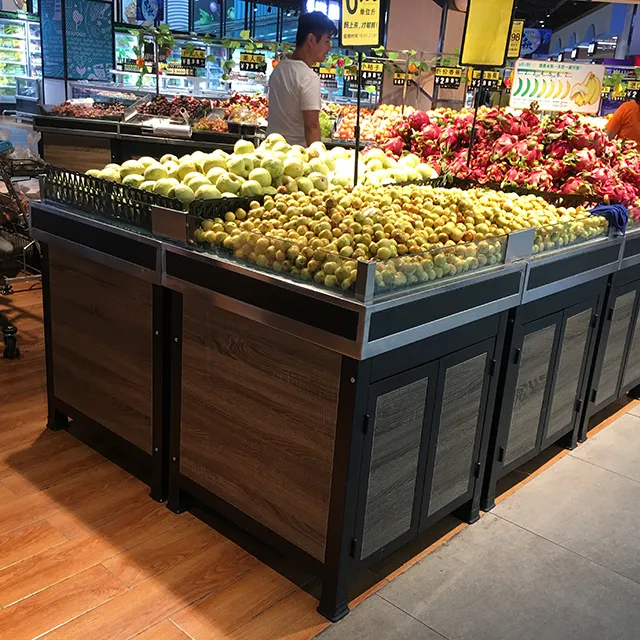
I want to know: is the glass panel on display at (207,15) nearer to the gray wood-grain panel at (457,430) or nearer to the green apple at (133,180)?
the green apple at (133,180)

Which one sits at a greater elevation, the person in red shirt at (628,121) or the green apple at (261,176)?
the person in red shirt at (628,121)

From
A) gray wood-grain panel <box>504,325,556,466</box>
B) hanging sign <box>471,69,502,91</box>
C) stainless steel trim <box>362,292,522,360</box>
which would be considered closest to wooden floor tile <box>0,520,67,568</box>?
stainless steel trim <box>362,292,522,360</box>

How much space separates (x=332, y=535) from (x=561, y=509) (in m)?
1.32

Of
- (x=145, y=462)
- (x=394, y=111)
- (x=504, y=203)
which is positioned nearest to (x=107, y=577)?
(x=145, y=462)

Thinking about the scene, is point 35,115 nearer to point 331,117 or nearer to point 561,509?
point 331,117

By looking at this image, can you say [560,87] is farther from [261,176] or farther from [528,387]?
[261,176]

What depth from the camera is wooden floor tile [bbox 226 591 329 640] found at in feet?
7.18

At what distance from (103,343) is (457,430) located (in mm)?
1536

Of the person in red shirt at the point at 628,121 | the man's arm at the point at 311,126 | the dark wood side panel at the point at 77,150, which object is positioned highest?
the person in red shirt at the point at 628,121

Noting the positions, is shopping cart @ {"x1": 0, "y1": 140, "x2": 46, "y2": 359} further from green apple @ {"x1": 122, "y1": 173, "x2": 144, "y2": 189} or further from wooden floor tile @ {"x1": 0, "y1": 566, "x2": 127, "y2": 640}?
wooden floor tile @ {"x1": 0, "y1": 566, "x2": 127, "y2": 640}

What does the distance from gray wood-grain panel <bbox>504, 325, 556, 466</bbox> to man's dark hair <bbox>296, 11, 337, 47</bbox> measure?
7.97ft

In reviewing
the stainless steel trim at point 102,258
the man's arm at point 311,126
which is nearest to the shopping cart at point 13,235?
the stainless steel trim at point 102,258

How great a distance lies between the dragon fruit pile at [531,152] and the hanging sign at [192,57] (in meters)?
5.32

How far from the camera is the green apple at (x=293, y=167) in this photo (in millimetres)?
3033
